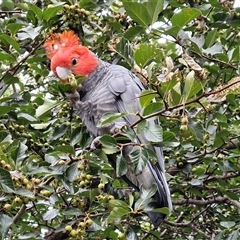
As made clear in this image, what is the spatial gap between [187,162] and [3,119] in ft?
2.83

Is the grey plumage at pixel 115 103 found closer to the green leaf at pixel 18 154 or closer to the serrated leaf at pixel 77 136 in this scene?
the serrated leaf at pixel 77 136

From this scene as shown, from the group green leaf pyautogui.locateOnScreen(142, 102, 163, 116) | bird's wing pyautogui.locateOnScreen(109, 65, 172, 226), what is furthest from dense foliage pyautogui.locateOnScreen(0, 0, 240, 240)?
bird's wing pyautogui.locateOnScreen(109, 65, 172, 226)

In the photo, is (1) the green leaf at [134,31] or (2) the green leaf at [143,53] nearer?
(2) the green leaf at [143,53]

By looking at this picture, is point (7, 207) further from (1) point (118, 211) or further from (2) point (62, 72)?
(2) point (62, 72)

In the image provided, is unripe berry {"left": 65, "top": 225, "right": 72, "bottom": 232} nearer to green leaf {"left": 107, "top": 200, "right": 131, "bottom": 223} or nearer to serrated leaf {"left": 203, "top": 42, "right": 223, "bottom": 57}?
green leaf {"left": 107, "top": 200, "right": 131, "bottom": 223}

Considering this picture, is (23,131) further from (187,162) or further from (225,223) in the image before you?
(225,223)

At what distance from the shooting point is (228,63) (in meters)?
1.84

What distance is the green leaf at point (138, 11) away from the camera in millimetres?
1750

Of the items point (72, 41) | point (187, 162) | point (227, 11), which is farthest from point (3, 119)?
point (227, 11)

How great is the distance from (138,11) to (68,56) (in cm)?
59

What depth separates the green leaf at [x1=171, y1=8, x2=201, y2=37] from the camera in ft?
5.80

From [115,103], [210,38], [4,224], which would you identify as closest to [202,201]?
[115,103]

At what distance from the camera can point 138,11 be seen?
5.79 feet

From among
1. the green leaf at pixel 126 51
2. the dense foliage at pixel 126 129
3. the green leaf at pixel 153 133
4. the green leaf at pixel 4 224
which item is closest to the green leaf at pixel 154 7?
the dense foliage at pixel 126 129
